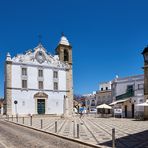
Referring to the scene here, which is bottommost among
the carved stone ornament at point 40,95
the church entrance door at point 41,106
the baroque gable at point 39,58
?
the church entrance door at point 41,106

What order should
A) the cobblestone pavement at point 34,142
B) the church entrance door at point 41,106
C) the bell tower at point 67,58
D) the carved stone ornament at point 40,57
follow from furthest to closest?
the bell tower at point 67,58 < the carved stone ornament at point 40,57 < the church entrance door at point 41,106 < the cobblestone pavement at point 34,142

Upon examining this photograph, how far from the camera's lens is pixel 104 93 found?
7162cm

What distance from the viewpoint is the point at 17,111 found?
43.2 meters

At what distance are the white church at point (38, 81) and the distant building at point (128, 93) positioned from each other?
322 inches

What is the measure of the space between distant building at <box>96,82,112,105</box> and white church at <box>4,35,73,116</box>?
22.6 metres

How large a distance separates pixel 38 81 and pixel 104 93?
1150 inches

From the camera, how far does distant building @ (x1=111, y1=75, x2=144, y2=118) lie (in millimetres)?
38556

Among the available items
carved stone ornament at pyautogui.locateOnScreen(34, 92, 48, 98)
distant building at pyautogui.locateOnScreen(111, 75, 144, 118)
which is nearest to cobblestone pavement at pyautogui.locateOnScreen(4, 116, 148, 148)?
distant building at pyautogui.locateOnScreen(111, 75, 144, 118)

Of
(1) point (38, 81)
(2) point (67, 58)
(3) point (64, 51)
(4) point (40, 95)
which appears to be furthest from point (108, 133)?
(3) point (64, 51)

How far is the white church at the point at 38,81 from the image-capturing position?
43.6 metres

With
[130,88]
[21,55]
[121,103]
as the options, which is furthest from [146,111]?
[21,55]

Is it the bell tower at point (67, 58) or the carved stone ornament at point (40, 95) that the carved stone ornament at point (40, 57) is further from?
the carved stone ornament at point (40, 95)

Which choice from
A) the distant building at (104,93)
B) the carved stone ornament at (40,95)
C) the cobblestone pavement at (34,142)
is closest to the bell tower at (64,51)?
the carved stone ornament at (40,95)

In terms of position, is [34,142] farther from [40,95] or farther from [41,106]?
[41,106]
